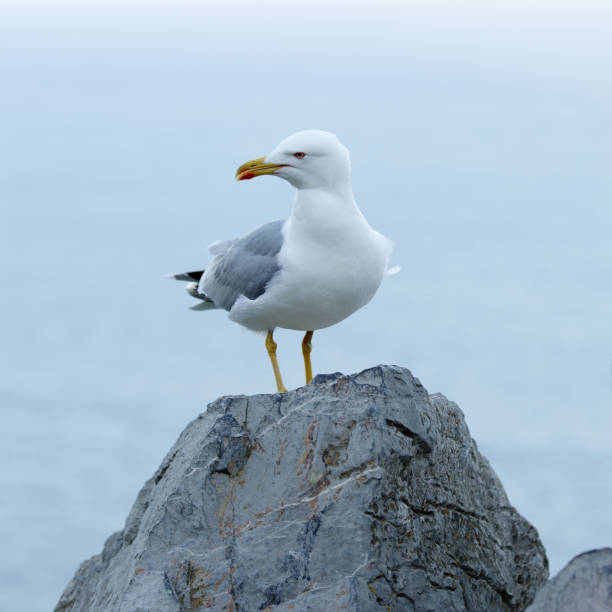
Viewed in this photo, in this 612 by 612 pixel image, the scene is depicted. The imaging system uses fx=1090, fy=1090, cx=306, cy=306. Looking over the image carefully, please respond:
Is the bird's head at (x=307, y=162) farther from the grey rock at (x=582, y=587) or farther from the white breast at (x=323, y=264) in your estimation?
the grey rock at (x=582, y=587)

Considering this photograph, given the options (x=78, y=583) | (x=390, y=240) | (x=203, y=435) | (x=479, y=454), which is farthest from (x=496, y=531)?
(x=78, y=583)

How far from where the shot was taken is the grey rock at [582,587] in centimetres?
464

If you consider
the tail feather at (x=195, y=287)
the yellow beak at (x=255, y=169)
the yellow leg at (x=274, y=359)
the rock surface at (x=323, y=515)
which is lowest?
the rock surface at (x=323, y=515)

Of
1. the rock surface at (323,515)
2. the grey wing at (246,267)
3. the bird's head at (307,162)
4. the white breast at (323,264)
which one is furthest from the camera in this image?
the grey wing at (246,267)

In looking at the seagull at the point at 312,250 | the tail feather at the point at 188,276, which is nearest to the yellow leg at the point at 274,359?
the seagull at the point at 312,250

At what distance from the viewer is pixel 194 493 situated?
20.7 ft

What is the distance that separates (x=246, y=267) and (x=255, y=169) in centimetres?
86

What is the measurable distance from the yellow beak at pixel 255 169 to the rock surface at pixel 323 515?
68.9 inches

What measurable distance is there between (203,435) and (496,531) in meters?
2.03

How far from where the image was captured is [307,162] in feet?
25.3

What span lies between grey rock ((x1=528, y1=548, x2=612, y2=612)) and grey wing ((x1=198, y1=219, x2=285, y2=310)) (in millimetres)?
3713

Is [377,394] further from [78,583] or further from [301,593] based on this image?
[78,583]

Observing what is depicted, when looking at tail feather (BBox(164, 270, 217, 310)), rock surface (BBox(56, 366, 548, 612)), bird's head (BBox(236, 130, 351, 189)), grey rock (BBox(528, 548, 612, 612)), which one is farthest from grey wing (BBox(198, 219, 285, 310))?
grey rock (BBox(528, 548, 612, 612))

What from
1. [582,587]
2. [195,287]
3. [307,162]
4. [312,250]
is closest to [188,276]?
[195,287]
